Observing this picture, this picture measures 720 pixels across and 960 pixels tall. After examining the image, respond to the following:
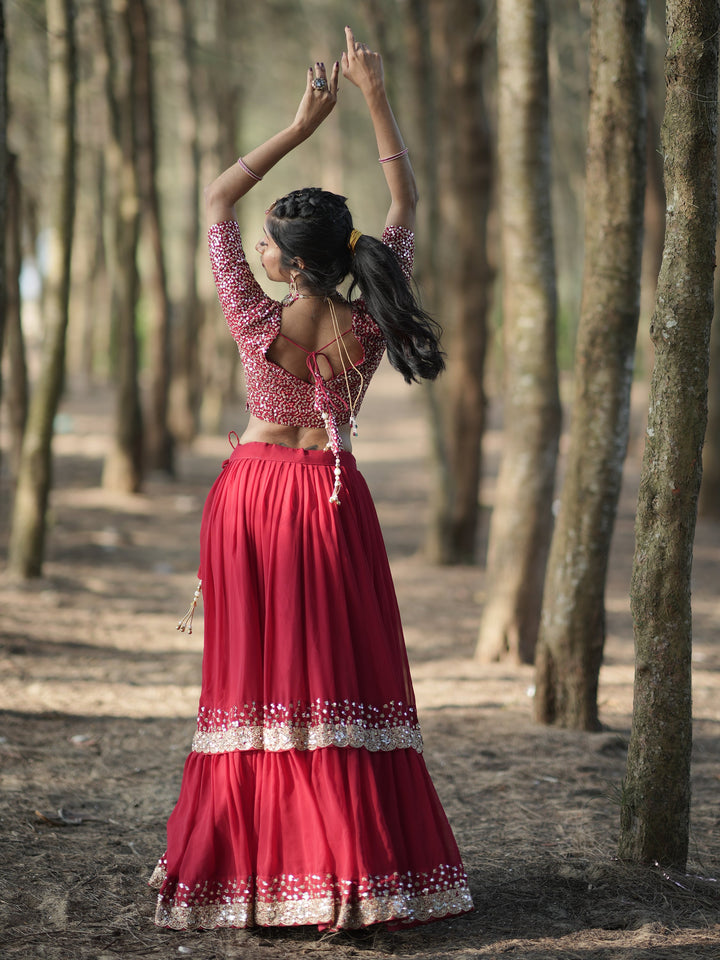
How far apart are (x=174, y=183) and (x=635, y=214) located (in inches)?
993

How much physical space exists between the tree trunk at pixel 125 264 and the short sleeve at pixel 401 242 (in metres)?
8.73

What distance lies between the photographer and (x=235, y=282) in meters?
3.15

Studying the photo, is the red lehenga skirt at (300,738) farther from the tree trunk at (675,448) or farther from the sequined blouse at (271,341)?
the tree trunk at (675,448)

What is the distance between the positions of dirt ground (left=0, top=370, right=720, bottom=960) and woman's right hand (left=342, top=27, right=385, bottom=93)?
8.27 ft

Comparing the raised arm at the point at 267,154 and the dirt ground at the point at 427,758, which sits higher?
the raised arm at the point at 267,154

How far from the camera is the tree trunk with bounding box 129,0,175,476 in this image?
1198 cm

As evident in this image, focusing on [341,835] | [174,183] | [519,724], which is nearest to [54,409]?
[519,724]

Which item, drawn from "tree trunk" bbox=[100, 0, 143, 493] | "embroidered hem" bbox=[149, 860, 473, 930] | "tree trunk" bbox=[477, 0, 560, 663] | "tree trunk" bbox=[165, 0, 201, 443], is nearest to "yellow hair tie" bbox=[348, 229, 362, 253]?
"embroidered hem" bbox=[149, 860, 473, 930]

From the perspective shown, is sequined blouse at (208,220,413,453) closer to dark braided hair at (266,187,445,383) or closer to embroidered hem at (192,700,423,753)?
dark braided hair at (266,187,445,383)

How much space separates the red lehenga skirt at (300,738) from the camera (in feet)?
9.87

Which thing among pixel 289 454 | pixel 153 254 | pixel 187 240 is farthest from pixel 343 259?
pixel 187 240

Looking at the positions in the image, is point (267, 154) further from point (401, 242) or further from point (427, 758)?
point (427, 758)

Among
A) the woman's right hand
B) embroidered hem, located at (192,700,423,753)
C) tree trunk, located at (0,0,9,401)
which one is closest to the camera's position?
embroidered hem, located at (192,700,423,753)

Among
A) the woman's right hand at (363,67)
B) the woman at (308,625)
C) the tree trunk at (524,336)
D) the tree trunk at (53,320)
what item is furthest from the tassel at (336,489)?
the tree trunk at (53,320)
